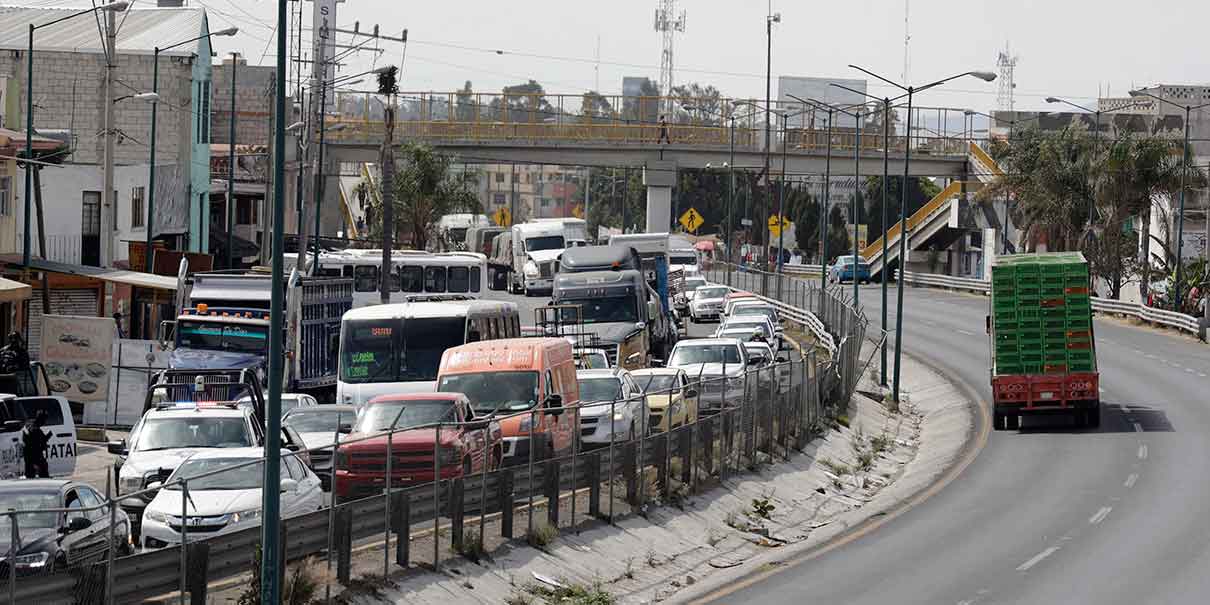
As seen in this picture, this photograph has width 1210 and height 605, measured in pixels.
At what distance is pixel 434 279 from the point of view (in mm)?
56656

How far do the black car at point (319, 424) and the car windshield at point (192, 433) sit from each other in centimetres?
173

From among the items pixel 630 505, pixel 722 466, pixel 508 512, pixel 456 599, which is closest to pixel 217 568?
pixel 456 599

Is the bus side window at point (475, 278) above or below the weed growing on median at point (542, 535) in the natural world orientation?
above

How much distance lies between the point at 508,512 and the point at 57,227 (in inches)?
1344

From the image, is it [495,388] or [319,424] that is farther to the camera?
[495,388]

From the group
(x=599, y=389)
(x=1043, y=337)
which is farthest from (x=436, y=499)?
(x=1043, y=337)

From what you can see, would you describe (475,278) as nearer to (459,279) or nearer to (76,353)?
(459,279)

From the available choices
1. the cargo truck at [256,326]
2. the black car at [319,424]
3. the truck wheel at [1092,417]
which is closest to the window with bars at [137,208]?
the cargo truck at [256,326]

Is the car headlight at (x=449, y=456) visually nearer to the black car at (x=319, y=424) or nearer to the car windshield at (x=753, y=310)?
the black car at (x=319, y=424)

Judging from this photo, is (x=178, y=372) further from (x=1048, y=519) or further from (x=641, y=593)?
(x=1048, y=519)

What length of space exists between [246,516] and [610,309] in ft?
92.6

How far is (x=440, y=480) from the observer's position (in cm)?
2189

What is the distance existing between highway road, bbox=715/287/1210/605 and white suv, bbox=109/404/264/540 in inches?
286

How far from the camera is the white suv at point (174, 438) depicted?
2303 cm
